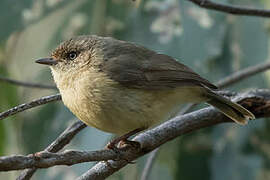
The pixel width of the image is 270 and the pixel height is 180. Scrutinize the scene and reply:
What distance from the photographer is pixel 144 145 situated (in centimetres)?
315

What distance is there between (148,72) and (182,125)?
0.46 meters

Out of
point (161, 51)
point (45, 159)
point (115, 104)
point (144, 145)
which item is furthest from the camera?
point (161, 51)

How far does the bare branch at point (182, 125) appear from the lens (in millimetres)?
2973

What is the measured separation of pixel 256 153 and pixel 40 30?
6.86 feet

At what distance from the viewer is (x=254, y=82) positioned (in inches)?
189

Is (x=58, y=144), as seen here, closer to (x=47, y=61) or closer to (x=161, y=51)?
(x=47, y=61)

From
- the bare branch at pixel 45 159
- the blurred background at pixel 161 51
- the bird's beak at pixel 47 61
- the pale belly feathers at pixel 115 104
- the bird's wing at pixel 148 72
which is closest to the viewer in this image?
the bare branch at pixel 45 159

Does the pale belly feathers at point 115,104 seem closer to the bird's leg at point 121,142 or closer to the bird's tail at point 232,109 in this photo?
the bird's leg at point 121,142

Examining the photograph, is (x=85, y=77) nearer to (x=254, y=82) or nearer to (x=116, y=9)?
(x=116, y=9)

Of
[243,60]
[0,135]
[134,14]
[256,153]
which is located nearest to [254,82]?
[243,60]

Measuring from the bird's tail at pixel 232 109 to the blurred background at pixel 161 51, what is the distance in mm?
611

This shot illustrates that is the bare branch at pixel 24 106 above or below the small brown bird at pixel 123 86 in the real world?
above

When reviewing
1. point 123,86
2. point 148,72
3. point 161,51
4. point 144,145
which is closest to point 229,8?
point 148,72

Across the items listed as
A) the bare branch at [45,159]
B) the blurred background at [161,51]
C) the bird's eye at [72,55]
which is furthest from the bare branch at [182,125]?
the bird's eye at [72,55]
